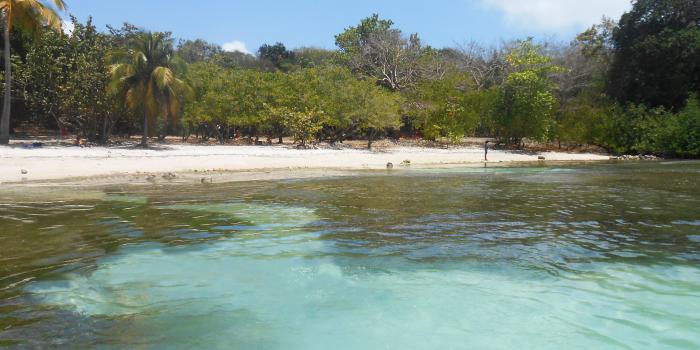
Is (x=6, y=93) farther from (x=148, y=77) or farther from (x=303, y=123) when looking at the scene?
(x=303, y=123)

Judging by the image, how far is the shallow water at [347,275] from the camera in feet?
14.6

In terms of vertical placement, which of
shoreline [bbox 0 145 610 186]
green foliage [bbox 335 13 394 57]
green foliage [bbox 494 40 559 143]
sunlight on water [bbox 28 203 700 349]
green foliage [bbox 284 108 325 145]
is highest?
green foliage [bbox 335 13 394 57]

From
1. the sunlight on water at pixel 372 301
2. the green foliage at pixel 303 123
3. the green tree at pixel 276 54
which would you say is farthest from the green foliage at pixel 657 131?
the green tree at pixel 276 54

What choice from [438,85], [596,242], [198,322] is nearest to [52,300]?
[198,322]

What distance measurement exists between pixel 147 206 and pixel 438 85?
1058 inches

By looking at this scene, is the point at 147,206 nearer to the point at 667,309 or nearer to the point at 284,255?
the point at 284,255

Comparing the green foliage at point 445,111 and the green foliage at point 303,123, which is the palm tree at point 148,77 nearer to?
the green foliage at point 303,123

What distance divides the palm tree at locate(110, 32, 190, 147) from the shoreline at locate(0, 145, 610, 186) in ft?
7.70

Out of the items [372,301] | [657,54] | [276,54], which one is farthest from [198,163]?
[276,54]

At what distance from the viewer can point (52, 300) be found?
5047 mm

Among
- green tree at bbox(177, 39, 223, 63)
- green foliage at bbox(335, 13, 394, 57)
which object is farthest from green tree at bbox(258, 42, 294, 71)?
green foliage at bbox(335, 13, 394, 57)

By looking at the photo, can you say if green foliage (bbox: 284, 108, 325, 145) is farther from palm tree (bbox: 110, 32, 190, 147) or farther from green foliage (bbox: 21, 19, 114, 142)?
green foliage (bbox: 21, 19, 114, 142)

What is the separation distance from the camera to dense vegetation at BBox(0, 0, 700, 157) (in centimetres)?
2644

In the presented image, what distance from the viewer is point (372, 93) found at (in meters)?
31.0
